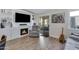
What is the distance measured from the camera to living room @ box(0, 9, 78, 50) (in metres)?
1.64

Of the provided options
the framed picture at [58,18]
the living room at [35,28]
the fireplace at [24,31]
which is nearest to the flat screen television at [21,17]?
the living room at [35,28]

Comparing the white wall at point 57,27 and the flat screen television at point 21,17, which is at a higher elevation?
the flat screen television at point 21,17

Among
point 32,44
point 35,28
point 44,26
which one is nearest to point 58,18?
point 44,26

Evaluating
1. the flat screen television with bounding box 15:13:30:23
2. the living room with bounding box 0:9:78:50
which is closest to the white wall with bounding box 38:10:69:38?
the living room with bounding box 0:9:78:50

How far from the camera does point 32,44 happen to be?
65.8 inches

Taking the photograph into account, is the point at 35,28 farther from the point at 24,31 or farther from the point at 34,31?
the point at 24,31

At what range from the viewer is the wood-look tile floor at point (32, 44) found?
5.38 feet

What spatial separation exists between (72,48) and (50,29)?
0.50 metres

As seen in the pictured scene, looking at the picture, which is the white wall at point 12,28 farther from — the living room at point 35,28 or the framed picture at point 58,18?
the framed picture at point 58,18

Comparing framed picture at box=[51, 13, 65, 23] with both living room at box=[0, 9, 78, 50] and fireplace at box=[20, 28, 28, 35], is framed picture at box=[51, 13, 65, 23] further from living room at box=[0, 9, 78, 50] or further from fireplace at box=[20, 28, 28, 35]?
fireplace at box=[20, 28, 28, 35]

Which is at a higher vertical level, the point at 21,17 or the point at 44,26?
the point at 21,17

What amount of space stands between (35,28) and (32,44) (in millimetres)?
292

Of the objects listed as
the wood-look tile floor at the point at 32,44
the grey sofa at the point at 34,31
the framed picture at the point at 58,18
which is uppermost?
the framed picture at the point at 58,18
